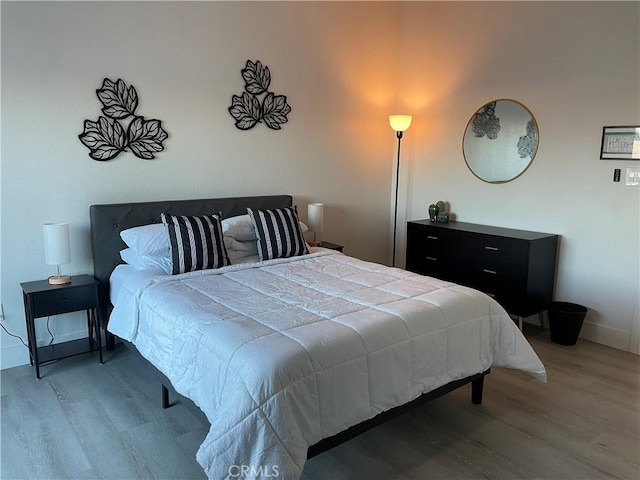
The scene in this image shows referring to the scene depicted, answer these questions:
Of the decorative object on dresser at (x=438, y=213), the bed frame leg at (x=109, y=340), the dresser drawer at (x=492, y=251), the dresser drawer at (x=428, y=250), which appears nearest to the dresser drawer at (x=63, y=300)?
the bed frame leg at (x=109, y=340)

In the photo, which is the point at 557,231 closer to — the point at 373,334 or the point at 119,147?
the point at 373,334

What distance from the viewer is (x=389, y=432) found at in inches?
99.4

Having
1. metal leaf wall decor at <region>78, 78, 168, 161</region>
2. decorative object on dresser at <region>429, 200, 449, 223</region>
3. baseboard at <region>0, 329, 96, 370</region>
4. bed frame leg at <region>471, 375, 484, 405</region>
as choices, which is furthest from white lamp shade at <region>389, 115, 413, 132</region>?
baseboard at <region>0, 329, 96, 370</region>

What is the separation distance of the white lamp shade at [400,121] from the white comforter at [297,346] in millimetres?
2118

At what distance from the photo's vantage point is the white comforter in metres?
1.80

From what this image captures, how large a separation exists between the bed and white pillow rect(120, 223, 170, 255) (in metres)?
A: 0.18

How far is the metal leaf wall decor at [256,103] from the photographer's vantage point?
13.2 feet

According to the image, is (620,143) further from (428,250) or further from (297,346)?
(297,346)

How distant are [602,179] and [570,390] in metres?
1.64

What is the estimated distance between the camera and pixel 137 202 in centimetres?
361

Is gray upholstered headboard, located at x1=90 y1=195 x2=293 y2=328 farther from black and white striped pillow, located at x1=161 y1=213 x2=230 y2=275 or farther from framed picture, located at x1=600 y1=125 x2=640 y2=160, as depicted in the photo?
framed picture, located at x1=600 y1=125 x2=640 y2=160

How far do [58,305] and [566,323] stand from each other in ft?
11.8

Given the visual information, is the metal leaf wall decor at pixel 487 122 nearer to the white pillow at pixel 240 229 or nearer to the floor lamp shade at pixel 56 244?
the white pillow at pixel 240 229

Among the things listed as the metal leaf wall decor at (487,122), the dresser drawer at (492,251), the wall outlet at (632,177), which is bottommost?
the dresser drawer at (492,251)
